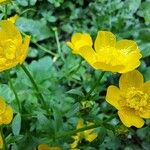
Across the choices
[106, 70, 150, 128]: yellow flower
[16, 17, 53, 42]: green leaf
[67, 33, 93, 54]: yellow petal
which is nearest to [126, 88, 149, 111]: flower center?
[106, 70, 150, 128]: yellow flower

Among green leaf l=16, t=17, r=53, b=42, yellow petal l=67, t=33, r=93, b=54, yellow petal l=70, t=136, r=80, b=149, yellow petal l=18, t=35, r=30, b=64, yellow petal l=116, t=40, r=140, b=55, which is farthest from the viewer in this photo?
green leaf l=16, t=17, r=53, b=42

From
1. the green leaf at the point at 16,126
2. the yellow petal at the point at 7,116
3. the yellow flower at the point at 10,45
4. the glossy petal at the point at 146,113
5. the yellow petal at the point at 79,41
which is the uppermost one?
the yellow flower at the point at 10,45

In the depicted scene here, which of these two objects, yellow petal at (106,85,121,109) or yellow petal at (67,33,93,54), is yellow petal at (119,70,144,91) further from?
yellow petal at (67,33,93,54)

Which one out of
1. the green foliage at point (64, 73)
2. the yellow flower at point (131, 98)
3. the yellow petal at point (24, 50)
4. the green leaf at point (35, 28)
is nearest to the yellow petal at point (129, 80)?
the yellow flower at point (131, 98)

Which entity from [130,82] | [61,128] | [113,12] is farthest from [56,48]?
[130,82]

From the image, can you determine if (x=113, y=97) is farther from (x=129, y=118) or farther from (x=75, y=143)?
(x=75, y=143)

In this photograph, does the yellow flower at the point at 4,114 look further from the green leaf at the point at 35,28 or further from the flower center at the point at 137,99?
the green leaf at the point at 35,28
